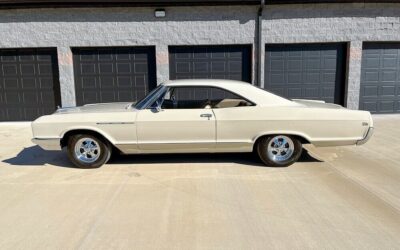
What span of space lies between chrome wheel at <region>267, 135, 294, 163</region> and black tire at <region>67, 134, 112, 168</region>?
268 cm

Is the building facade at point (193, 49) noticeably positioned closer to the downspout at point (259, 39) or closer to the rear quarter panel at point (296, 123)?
the downspout at point (259, 39)

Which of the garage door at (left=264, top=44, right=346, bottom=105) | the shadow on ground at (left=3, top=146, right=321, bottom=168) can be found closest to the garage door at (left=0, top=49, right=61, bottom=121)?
the shadow on ground at (left=3, top=146, right=321, bottom=168)

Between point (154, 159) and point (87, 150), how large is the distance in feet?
3.82

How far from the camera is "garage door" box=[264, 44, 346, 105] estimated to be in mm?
9352

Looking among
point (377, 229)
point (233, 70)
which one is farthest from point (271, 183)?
point (233, 70)

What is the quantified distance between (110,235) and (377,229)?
269cm

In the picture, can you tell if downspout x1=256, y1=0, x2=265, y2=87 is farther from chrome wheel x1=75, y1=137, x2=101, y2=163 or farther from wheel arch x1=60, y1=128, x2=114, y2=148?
chrome wheel x1=75, y1=137, x2=101, y2=163

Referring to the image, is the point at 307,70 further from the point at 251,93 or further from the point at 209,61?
the point at 251,93

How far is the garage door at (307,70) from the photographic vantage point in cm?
935

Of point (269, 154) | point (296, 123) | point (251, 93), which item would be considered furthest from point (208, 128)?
point (296, 123)

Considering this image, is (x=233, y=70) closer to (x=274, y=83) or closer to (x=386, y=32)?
(x=274, y=83)

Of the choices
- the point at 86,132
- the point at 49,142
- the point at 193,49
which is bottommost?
the point at 49,142

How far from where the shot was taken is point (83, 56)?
9.25 m

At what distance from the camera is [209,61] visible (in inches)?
367
